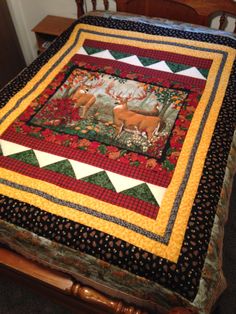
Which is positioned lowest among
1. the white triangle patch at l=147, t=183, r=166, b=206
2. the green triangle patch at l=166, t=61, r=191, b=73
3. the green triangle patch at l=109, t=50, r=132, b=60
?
the white triangle patch at l=147, t=183, r=166, b=206

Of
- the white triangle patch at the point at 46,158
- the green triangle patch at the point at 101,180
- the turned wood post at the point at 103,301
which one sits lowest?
the turned wood post at the point at 103,301

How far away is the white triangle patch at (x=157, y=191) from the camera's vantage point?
3.82 feet

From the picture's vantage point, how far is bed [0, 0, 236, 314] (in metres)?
1.04

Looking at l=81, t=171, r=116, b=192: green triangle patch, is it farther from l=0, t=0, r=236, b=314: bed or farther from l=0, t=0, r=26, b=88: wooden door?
l=0, t=0, r=26, b=88: wooden door


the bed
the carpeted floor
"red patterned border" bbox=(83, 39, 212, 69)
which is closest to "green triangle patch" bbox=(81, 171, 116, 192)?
the bed

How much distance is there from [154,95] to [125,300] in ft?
3.33

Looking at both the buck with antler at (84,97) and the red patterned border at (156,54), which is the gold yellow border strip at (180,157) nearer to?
the red patterned border at (156,54)

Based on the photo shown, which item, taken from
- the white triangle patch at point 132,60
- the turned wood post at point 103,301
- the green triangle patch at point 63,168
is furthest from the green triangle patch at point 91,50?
the turned wood post at point 103,301

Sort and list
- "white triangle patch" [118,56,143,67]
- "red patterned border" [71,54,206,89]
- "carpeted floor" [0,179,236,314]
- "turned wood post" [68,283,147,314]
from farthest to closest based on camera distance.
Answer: "white triangle patch" [118,56,143,67] → "red patterned border" [71,54,206,89] → "carpeted floor" [0,179,236,314] → "turned wood post" [68,283,147,314]

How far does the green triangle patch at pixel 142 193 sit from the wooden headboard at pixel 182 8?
1.44 metres

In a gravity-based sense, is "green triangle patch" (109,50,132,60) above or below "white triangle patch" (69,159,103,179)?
above

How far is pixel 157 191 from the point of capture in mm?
1186

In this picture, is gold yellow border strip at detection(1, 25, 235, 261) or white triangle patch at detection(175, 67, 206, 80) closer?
gold yellow border strip at detection(1, 25, 235, 261)

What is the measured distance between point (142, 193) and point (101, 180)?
181 mm
